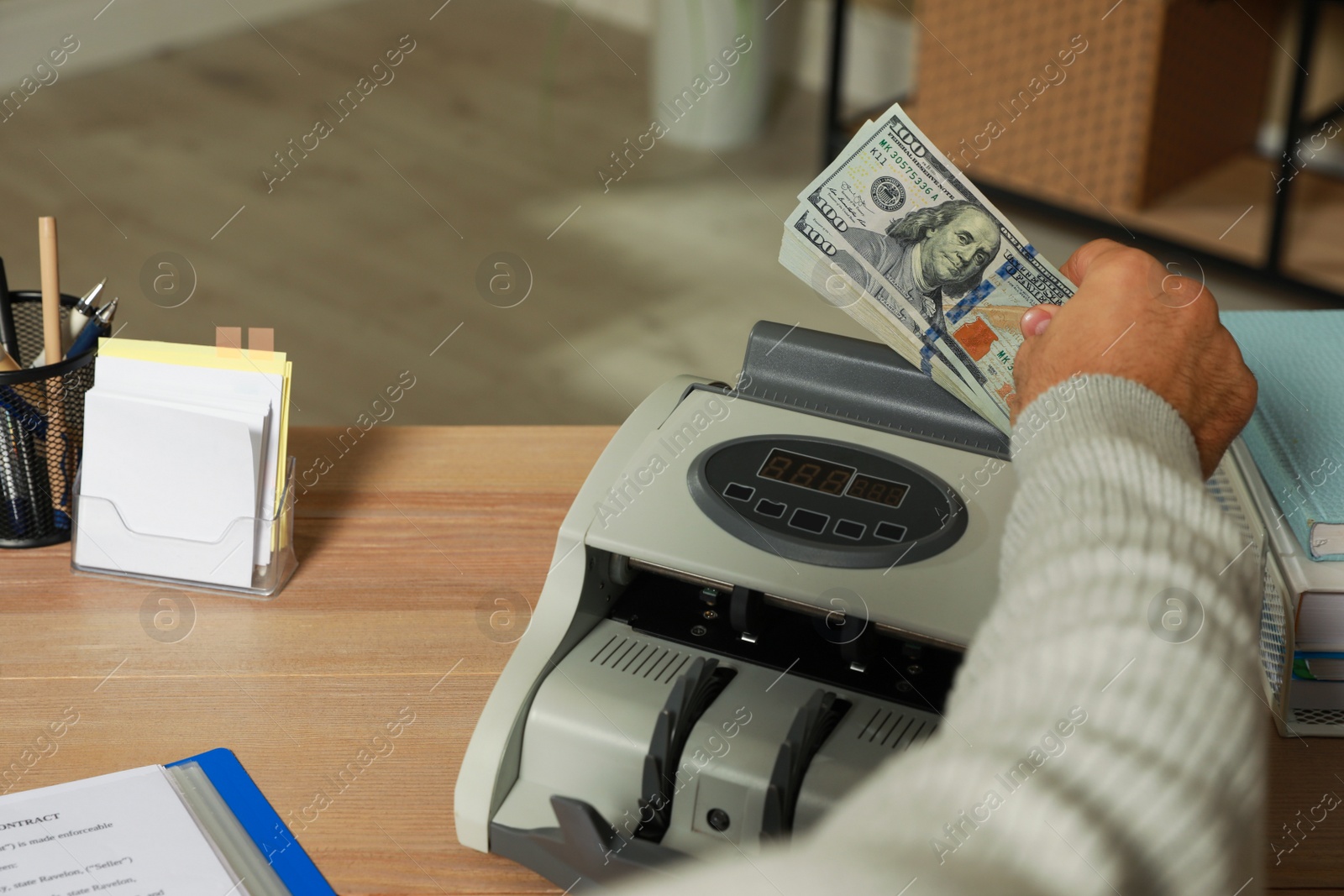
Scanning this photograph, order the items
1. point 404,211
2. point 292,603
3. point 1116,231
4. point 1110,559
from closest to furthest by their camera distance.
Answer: point 1110,559 → point 292,603 → point 1116,231 → point 404,211

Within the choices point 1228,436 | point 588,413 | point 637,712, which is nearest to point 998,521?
point 1228,436

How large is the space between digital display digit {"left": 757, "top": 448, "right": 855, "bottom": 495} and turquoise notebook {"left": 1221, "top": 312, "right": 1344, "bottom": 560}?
0.36 meters

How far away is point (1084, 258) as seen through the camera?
99 centimetres

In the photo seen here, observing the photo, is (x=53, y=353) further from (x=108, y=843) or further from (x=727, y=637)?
(x=727, y=637)

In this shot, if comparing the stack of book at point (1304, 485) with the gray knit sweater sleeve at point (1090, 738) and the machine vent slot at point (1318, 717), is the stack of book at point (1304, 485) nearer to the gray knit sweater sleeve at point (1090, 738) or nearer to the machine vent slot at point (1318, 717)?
the machine vent slot at point (1318, 717)

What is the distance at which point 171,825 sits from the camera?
2.81 ft

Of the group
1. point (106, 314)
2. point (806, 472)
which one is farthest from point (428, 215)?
point (806, 472)

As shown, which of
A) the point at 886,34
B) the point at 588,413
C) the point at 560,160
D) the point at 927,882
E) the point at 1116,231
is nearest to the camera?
the point at 927,882

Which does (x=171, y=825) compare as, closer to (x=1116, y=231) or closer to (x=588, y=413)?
(x=588, y=413)

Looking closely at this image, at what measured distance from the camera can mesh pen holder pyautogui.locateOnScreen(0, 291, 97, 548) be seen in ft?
3.54

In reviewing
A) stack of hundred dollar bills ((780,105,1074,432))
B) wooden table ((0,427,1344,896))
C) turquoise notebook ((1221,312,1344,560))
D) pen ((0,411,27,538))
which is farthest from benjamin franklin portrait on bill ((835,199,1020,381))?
pen ((0,411,27,538))

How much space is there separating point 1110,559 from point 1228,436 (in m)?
0.35

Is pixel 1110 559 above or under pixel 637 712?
above

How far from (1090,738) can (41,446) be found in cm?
95
